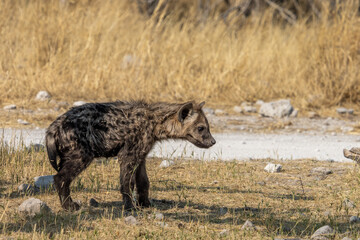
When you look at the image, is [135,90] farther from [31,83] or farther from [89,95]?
[31,83]

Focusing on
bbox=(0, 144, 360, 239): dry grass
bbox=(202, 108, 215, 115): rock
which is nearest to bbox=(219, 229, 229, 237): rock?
bbox=(0, 144, 360, 239): dry grass

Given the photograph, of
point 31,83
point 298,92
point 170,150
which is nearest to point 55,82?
point 31,83

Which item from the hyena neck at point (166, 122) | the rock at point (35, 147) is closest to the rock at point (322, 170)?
the hyena neck at point (166, 122)

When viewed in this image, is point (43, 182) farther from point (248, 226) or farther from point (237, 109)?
point (237, 109)

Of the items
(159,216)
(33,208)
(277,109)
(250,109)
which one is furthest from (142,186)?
(250,109)

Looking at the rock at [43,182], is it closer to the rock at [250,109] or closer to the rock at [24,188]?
the rock at [24,188]

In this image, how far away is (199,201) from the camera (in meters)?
6.31

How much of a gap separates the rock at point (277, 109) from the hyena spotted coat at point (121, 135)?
20.6 ft

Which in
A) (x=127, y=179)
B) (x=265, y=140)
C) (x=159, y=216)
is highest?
(x=127, y=179)

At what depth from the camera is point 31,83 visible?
1244 centimetres

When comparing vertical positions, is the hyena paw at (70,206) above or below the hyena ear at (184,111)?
below

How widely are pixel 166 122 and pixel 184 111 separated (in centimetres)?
22

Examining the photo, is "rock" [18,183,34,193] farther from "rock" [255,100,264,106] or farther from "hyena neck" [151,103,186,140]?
"rock" [255,100,264,106]

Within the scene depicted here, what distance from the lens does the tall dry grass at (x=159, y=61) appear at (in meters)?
12.8
